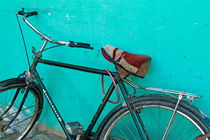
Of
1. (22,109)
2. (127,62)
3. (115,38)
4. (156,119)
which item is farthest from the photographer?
(22,109)

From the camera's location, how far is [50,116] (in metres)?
3.02

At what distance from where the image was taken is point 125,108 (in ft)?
6.64

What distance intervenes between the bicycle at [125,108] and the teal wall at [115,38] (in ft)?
0.62

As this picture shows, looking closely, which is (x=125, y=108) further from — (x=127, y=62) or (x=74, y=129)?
(x=74, y=129)

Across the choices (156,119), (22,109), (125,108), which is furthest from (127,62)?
(22,109)

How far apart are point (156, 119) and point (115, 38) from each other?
0.90 metres

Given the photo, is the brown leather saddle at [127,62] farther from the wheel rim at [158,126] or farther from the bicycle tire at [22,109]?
the bicycle tire at [22,109]

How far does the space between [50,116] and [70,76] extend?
25.7 inches

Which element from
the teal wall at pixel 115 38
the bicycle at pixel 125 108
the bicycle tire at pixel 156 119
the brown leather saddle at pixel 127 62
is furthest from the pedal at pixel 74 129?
the brown leather saddle at pixel 127 62

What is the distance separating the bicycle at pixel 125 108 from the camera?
190 cm

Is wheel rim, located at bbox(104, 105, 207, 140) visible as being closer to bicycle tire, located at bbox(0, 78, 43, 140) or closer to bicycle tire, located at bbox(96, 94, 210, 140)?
bicycle tire, located at bbox(96, 94, 210, 140)

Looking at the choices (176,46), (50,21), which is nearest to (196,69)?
(176,46)

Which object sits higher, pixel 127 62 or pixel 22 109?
pixel 127 62

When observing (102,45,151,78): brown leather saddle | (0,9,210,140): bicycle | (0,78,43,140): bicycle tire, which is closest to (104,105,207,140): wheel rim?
(0,9,210,140): bicycle
